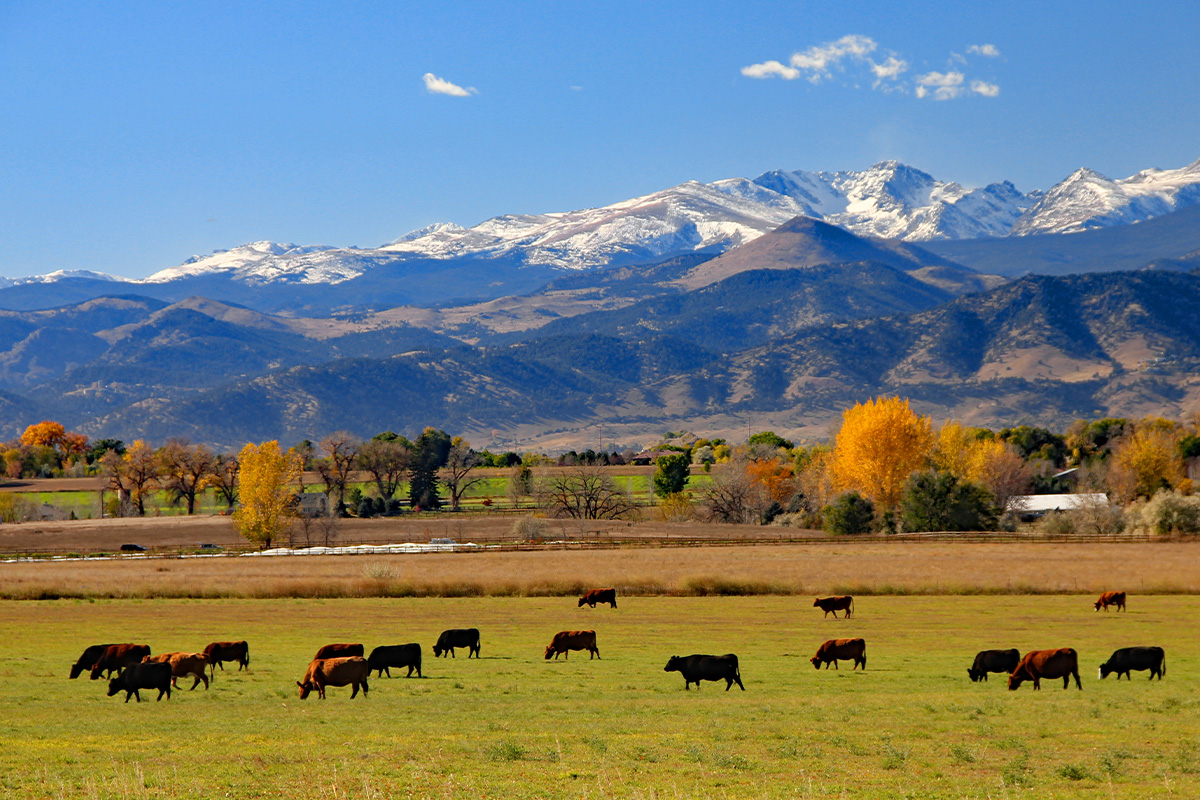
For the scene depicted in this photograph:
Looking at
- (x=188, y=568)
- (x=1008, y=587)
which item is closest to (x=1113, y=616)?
(x=1008, y=587)

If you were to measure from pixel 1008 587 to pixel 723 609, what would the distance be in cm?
1562

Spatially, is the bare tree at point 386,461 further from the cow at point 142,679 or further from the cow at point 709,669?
the cow at point 709,669

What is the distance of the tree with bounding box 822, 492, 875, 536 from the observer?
9506cm

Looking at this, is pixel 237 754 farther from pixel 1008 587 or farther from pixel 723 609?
pixel 1008 587

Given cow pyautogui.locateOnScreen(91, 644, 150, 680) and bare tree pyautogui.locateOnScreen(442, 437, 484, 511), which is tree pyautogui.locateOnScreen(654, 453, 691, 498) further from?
cow pyautogui.locateOnScreen(91, 644, 150, 680)

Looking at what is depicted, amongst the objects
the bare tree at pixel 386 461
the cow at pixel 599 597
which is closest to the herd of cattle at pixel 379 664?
the cow at pixel 599 597

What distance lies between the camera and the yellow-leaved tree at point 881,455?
102m

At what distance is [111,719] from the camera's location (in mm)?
21547

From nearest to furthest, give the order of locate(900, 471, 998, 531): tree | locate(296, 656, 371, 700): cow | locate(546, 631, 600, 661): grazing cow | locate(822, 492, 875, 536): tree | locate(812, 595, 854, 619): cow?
locate(296, 656, 371, 700): cow
locate(546, 631, 600, 661): grazing cow
locate(812, 595, 854, 619): cow
locate(900, 471, 998, 531): tree
locate(822, 492, 875, 536): tree

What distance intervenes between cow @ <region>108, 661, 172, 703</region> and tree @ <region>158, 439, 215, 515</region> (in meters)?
111

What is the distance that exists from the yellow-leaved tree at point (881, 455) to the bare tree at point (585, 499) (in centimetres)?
2951

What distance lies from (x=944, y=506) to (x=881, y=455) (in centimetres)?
1243

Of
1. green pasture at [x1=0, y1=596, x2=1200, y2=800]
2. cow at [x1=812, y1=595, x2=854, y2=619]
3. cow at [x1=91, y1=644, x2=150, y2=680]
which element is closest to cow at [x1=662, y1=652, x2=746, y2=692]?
green pasture at [x1=0, y1=596, x2=1200, y2=800]

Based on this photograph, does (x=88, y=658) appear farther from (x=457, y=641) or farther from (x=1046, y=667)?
(x=1046, y=667)
